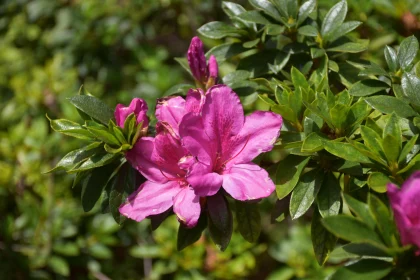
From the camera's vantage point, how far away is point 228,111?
1188 mm

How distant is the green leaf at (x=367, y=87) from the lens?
1.27 m

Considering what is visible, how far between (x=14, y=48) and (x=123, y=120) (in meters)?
2.29

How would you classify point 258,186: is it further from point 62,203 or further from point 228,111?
point 62,203

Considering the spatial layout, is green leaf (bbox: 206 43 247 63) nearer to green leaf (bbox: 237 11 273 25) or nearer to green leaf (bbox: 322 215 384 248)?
green leaf (bbox: 237 11 273 25)

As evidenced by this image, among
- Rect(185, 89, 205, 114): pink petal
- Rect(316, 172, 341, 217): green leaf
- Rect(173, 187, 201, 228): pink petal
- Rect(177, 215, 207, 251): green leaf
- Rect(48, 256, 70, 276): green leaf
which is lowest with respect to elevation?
Rect(48, 256, 70, 276): green leaf

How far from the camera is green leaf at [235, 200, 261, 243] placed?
131 centimetres

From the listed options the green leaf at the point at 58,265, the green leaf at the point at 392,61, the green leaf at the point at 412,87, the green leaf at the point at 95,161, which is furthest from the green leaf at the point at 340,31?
the green leaf at the point at 58,265

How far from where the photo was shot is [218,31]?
1.52 metres

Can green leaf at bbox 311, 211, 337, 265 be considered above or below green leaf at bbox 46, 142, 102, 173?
below

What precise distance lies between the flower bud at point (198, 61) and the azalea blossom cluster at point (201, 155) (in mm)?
171

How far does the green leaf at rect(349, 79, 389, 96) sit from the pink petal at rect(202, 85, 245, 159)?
284mm

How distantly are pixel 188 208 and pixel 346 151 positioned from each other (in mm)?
338

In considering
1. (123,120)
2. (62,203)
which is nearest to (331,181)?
(123,120)

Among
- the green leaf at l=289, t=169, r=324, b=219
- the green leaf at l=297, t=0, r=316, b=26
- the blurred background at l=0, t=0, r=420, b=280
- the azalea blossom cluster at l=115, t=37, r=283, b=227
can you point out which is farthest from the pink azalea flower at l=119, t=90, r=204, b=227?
the blurred background at l=0, t=0, r=420, b=280
